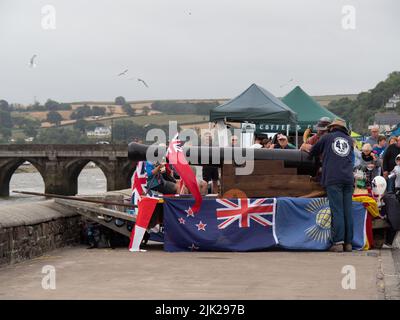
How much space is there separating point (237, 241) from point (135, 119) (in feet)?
309

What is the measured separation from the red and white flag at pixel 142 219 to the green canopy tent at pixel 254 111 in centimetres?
718

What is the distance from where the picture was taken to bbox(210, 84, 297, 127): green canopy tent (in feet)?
59.8

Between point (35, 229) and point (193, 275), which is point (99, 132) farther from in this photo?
point (193, 275)

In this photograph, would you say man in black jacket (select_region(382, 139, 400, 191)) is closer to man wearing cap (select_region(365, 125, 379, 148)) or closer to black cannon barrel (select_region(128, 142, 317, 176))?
man wearing cap (select_region(365, 125, 379, 148))

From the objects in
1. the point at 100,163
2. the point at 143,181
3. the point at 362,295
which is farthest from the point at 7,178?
the point at 362,295

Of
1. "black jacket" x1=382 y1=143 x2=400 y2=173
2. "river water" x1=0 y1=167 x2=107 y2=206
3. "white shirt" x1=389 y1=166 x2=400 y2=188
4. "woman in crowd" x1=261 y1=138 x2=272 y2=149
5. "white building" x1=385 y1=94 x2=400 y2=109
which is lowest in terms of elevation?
"river water" x1=0 y1=167 x2=107 y2=206

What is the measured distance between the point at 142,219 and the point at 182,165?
950 mm

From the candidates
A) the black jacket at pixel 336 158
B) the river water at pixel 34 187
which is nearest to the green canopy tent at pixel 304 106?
the black jacket at pixel 336 158

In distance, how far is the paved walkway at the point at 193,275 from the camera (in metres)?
7.16

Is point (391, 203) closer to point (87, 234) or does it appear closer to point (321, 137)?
point (321, 137)

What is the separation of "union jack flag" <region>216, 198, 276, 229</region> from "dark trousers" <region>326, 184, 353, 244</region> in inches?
31.7

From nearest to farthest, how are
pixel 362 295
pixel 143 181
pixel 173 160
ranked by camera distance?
pixel 362 295
pixel 173 160
pixel 143 181

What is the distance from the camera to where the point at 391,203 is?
36.4 ft

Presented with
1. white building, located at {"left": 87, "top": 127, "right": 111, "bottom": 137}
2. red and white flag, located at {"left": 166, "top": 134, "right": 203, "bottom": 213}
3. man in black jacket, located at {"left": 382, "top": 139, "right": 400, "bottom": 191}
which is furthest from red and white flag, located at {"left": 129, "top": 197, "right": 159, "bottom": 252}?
white building, located at {"left": 87, "top": 127, "right": 111, "bottom": 137}
